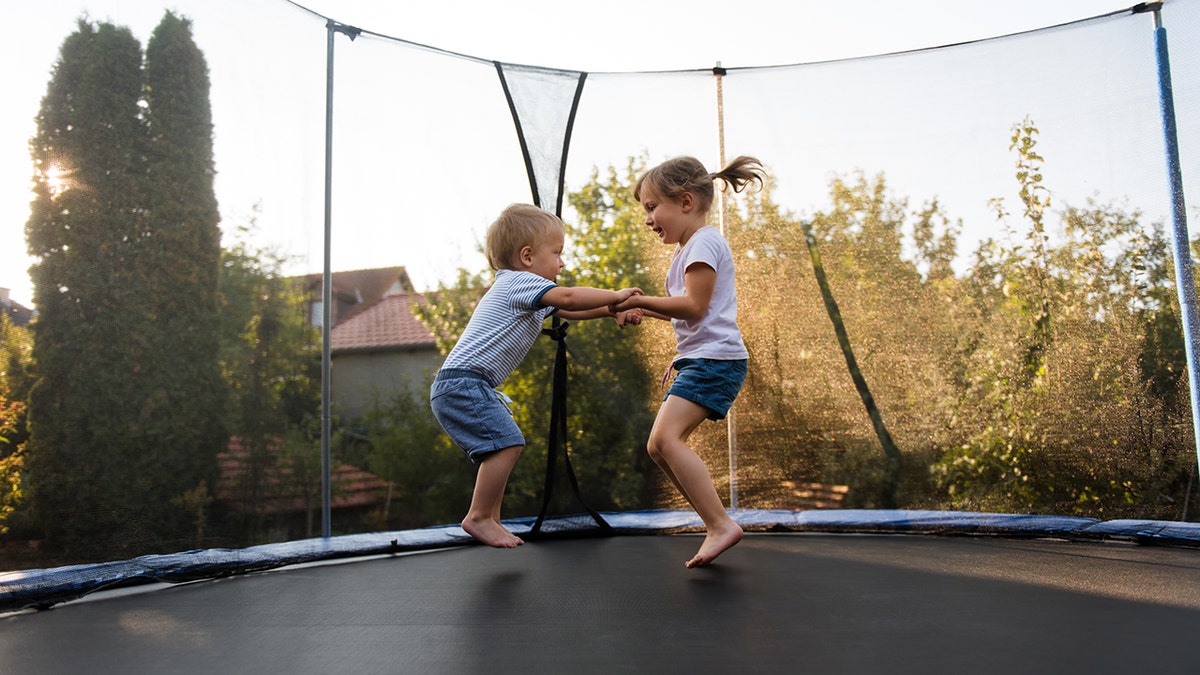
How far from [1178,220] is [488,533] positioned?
1.78 m

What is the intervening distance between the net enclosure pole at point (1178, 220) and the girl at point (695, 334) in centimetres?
107

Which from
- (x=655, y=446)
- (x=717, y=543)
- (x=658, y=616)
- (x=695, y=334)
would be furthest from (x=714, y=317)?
(x=658, y=616)

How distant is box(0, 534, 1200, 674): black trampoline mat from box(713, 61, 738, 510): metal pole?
752mm

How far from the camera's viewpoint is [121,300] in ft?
6.10

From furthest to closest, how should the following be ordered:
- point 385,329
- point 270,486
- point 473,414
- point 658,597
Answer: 1. point 385,329
2. point 270,486
3. point 473,414
4. point 658,597

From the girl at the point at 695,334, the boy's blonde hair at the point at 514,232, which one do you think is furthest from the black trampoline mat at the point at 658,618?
the boy's blonde hair at the point at 514,232

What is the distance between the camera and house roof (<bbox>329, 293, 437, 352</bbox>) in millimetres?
2859

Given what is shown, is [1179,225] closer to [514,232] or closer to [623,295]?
[623,295]

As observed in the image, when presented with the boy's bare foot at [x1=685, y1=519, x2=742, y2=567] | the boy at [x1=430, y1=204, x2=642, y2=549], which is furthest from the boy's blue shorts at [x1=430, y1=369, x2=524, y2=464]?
the boy's bare foot at [x1=685, y1=519, x2=742, y2=567]

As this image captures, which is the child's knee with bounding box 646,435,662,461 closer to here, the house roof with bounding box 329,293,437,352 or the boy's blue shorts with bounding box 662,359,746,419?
the boy's blue shorts with bounding box 662,359,746,419

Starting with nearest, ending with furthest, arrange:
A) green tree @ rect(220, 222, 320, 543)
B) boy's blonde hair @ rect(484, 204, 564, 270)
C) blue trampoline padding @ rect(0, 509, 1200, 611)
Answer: blue trampoline padding @ rect(0, 509, 1200, 611) → boy's blonde hair @ rect(484, 204, 564, 270) → green tree @ rect(220, 222, 320, 543)

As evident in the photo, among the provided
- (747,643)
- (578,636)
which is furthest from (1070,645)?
(578,636)

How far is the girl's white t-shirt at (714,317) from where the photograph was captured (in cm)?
182

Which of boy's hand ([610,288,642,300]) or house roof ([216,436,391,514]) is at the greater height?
boy's hand ([610,288,642,300])
